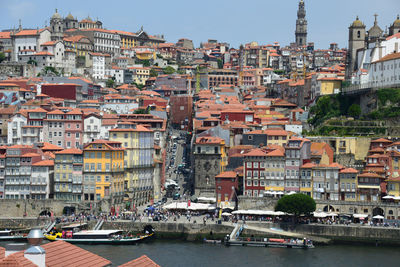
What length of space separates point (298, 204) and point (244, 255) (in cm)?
1043

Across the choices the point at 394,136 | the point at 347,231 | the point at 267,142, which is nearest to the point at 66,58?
the point at 267,142

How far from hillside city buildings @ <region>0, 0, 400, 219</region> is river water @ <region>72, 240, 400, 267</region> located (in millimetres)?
10937

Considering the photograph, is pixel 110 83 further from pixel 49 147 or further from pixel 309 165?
pixel 309 165

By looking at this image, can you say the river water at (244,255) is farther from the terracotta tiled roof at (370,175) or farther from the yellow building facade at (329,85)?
the yellow building facade at (329,85)

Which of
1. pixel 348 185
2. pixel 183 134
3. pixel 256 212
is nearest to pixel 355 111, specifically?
pixel 348 185

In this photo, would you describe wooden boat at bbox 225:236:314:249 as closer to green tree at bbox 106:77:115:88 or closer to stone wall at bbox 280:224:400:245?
stone wall at bbox 280:224:400:245

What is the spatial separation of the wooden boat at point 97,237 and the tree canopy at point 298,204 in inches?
462

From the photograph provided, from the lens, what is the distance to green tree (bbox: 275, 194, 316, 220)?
233 feet

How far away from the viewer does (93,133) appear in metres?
89.9

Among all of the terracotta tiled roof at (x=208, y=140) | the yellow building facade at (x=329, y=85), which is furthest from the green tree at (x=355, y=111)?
the terracotta tiled roof at (x=208, y=140)

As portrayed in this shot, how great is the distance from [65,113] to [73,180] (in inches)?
525

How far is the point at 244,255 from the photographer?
2461 inches

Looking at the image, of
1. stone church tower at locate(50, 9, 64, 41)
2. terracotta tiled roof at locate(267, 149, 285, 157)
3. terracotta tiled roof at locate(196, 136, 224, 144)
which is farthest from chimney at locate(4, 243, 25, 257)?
stone church tower at locate(50, 9, 64, 41)

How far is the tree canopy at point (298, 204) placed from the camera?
2800 inches
